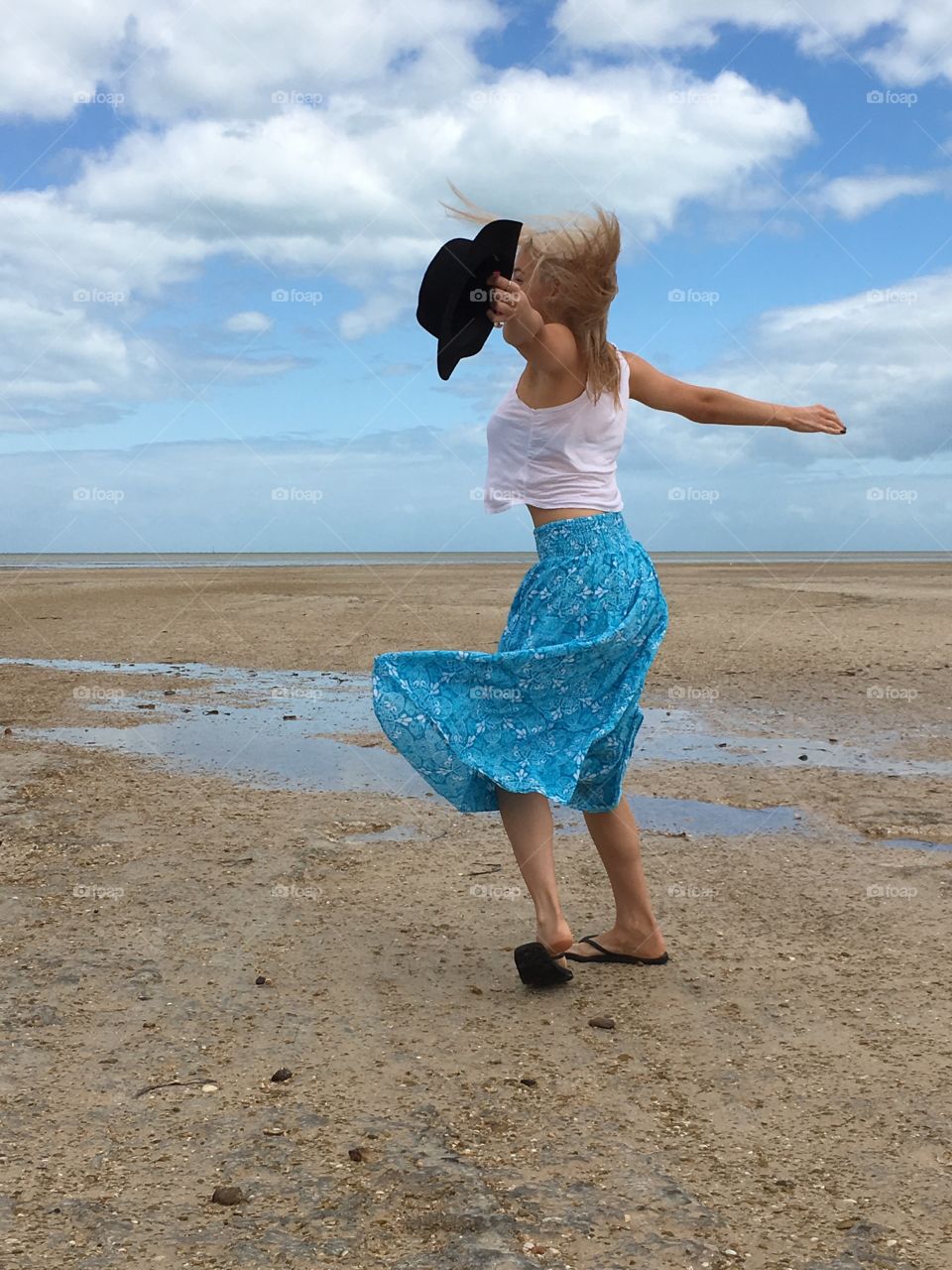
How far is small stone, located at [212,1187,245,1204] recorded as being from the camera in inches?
107

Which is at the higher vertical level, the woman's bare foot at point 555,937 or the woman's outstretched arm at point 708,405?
the woman's outstretched arm at point 708,405

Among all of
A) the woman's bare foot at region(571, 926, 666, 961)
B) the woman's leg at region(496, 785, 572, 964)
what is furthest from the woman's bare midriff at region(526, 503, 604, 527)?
the woman's bare foot at region(571, 926, 666, 961)

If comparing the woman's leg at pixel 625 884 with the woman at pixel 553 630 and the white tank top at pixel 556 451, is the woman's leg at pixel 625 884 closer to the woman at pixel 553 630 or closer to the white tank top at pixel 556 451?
the woman at pixel 553 630

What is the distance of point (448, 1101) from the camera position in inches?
127

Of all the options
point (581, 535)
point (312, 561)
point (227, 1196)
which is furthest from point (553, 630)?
point (312, 561)

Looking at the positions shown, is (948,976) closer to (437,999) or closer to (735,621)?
(437,999)

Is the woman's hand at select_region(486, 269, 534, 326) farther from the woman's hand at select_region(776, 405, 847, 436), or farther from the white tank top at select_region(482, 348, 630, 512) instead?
the woman's hand at select_region(776, 405, 847, 436)

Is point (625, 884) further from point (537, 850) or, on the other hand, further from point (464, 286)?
point (464, 286)

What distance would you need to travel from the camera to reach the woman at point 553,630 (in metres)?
3.88

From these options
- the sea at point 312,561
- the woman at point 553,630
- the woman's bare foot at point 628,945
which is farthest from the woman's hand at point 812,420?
the sea at point 312,561

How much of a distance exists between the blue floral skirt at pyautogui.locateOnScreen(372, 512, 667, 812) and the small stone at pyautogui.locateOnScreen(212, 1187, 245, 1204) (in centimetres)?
145

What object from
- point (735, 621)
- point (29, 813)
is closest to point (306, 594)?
point (735, 621)

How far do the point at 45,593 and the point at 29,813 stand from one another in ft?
71.1

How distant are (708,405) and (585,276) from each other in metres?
0.63
